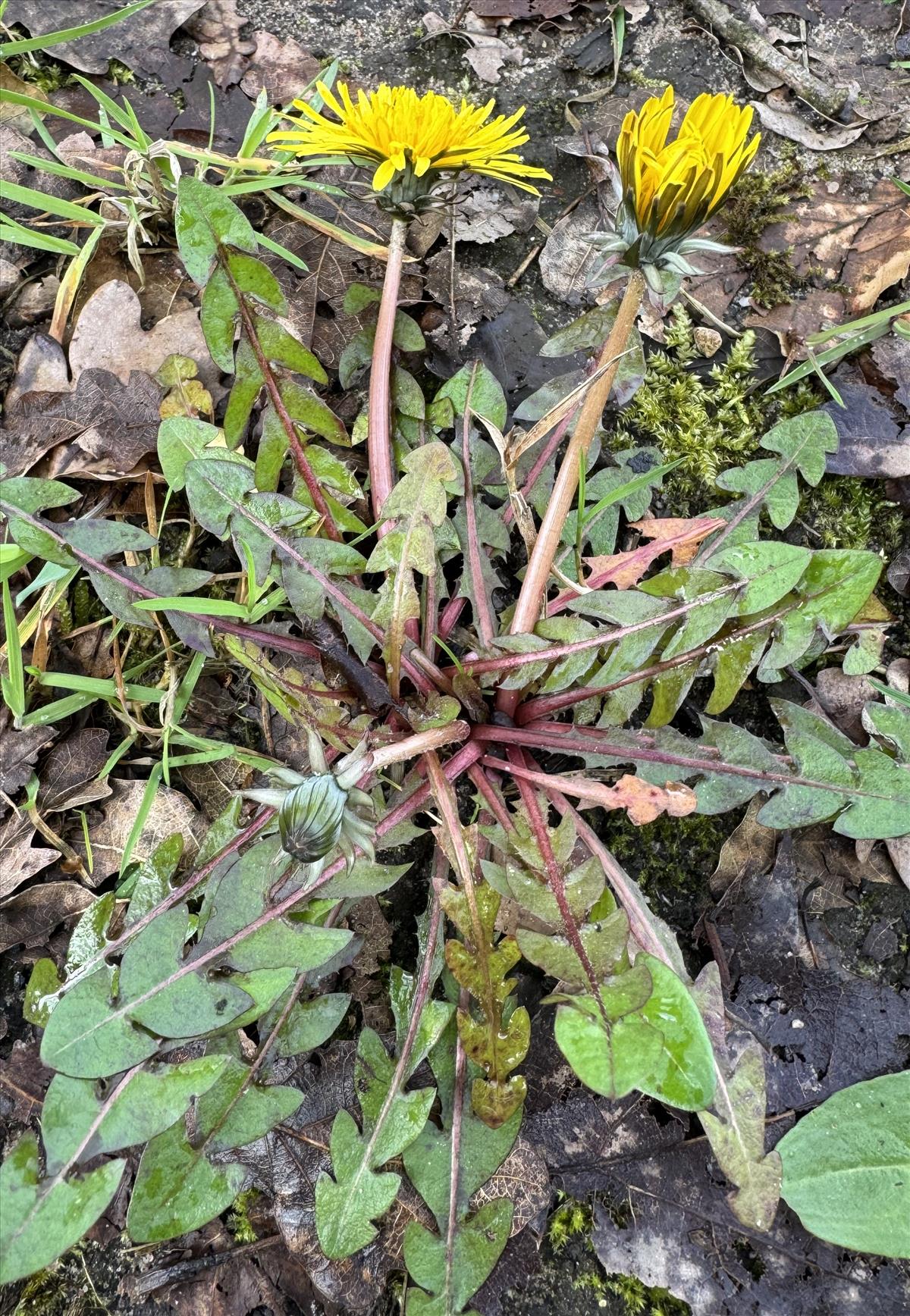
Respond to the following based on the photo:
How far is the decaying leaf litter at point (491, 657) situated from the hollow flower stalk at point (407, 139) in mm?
320

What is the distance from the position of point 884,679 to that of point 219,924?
163 centimetres

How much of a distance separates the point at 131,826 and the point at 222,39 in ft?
7.14

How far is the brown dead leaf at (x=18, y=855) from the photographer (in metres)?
1.98

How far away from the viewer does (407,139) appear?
171 centimetres

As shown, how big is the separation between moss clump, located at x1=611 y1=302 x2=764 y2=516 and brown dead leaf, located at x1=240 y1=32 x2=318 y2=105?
122 centimetres

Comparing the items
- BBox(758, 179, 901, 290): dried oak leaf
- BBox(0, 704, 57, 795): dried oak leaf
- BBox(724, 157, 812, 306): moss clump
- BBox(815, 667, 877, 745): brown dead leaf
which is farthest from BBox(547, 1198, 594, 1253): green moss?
BBox(758, 179, 901, 290): dried oak leaf

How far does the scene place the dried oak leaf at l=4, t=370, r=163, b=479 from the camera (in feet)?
6.77

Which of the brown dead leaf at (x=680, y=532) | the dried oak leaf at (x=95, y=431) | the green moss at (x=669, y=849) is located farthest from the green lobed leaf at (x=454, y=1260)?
the dried oak leaf at (x=95, y=431)

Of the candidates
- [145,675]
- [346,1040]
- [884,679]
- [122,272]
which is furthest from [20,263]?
[884,679]

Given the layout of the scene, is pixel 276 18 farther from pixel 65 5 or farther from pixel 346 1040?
pixel 346 1040

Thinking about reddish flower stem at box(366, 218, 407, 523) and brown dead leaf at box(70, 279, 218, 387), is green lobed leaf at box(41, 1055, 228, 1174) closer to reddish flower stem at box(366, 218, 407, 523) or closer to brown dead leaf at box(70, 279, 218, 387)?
reddish flower stem at box(366, 218, 407, 523)

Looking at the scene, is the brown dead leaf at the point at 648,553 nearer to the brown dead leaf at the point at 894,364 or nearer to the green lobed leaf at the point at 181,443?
the brown dead leaf at the point at 894,364

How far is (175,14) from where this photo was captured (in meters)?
2.43

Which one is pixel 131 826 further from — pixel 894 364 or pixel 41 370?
pixel 894 364
